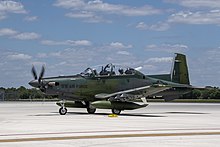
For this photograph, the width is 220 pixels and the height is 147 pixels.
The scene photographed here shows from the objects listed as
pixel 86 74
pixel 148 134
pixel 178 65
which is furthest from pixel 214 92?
pixel 148 134

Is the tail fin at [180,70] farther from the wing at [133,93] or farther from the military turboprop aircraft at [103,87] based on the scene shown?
the wing at [133,93]

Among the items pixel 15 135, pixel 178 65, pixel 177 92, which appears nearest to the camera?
pixel 15 135

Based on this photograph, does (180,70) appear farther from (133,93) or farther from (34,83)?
(34,83)

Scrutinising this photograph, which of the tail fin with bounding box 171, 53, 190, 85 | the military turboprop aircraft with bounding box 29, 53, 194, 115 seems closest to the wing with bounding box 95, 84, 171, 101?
the military turboprop aircraft with bounding box 29, 53, 194, 115

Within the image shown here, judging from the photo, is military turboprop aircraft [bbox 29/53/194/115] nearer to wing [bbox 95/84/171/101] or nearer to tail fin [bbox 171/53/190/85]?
wing [bbox 95/84/171/101]

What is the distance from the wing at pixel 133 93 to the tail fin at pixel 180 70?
5115 millimetres

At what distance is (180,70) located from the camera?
119 feet

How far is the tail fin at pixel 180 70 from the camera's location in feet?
118

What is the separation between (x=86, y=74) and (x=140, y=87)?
3580 mm

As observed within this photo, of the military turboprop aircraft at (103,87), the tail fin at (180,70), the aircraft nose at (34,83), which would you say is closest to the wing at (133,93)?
the military turboprop aircraft at (103,87)

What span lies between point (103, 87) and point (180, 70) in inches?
293

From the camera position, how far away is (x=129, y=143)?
525 inches

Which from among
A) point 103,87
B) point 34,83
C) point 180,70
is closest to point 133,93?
point 103,87

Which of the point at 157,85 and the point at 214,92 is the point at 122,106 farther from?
the point at 214,92
